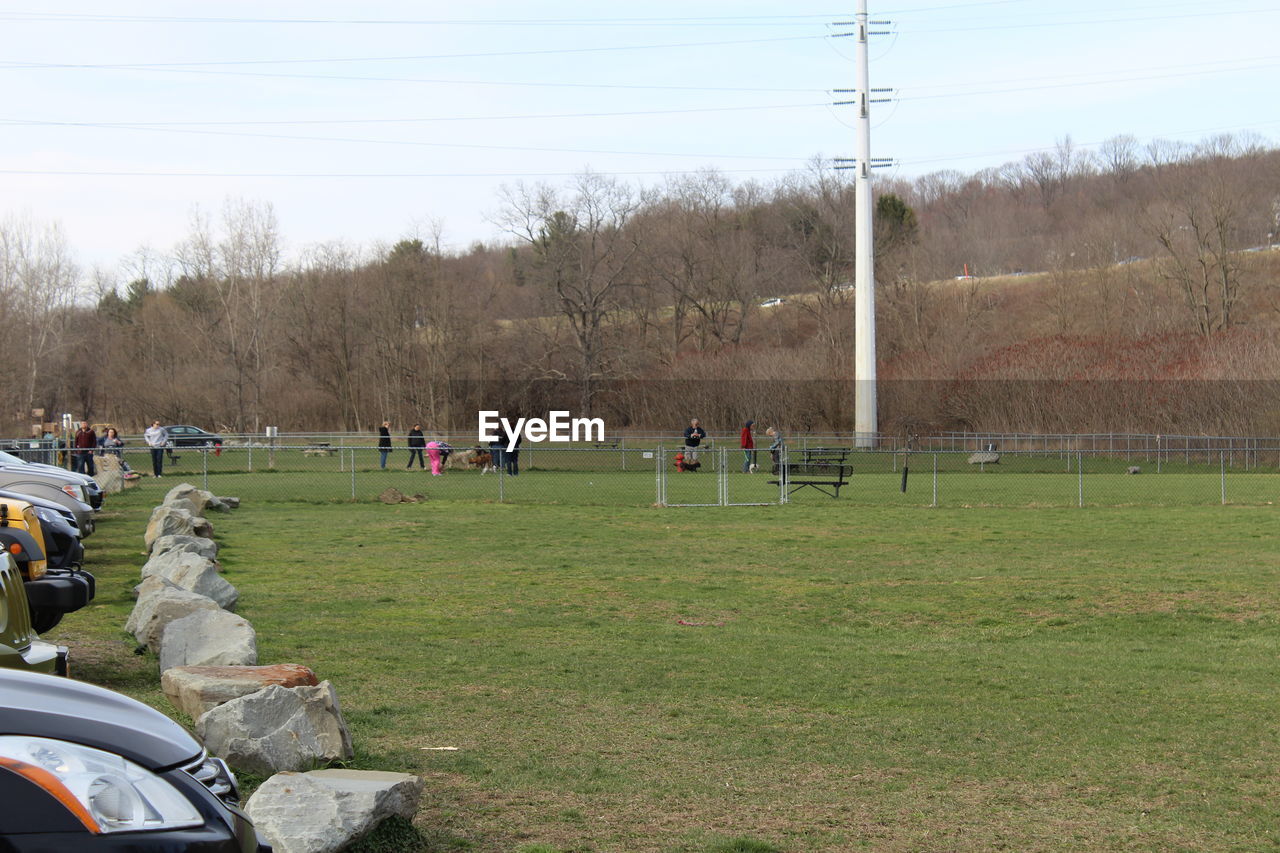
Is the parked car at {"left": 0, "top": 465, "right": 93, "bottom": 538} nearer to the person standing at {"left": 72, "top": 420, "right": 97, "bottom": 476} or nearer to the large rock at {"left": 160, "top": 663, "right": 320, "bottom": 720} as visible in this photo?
the person standing at {"left": 72, "top": 420, "right": 97, "bottom": 476}

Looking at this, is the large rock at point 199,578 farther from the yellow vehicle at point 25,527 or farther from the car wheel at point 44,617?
the car wheel at point 44,617

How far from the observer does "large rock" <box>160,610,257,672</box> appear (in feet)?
27.3

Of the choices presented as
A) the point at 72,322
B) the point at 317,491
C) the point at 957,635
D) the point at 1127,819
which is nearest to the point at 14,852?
the point at 1127,819

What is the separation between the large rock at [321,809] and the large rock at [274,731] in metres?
0.89

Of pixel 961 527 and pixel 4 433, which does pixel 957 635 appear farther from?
pixel 4 433

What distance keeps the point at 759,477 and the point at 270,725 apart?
109 feet

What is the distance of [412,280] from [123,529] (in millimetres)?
58057

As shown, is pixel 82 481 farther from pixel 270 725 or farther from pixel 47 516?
pixel 270 725

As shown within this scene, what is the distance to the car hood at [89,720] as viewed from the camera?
11.1ft

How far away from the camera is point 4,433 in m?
63.7

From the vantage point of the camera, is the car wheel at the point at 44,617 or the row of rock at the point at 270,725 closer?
the row of rock at the point at 270,725

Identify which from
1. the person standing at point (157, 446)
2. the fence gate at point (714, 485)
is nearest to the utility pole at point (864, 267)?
the fence gate at point (714, 485)

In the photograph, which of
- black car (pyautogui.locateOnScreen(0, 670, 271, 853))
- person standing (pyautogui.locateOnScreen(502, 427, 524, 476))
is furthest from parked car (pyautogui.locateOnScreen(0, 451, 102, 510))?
black car (pyautogui.locateOnScreen(0, 670, 271, 853))

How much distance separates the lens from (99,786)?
10.7 ft
